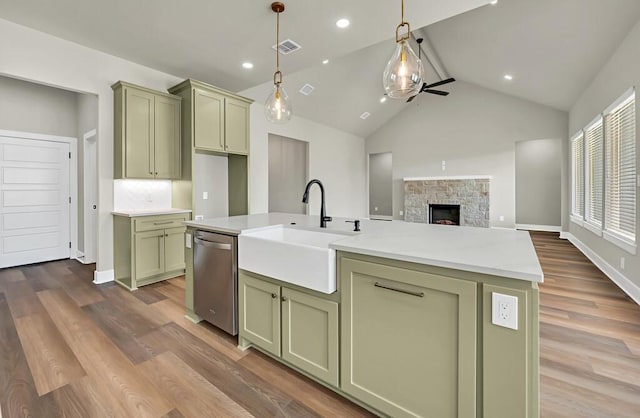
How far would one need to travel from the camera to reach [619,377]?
179cm

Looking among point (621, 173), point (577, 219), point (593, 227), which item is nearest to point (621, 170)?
point (621, 173)

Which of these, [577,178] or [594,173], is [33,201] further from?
[577,178]

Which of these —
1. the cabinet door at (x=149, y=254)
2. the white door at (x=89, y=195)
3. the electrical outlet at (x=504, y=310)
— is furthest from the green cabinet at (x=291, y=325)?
the white door at (x=89, y=195)

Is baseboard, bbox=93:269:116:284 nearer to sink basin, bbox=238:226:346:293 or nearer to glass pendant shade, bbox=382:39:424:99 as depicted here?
sink basin, bbox=238:226:346:293

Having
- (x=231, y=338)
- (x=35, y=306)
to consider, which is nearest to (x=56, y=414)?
(x=231, y=338)

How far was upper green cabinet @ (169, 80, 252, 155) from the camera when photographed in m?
3.92

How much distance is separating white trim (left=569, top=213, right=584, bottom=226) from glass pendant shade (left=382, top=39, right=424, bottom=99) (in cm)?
533

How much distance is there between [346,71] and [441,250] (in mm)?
5120

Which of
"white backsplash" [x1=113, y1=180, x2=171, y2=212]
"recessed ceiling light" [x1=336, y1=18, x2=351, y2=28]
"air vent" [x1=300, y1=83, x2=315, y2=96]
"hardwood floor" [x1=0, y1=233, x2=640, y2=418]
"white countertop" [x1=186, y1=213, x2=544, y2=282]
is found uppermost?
"air vent" [x1=300, y1=83, x2=315, y2=96]

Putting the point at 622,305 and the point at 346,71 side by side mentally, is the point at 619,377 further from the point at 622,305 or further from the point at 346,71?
the point at 346,71

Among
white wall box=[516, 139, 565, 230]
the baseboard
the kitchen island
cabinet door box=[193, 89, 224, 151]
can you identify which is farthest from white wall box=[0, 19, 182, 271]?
white wall box=[516, 139, 565, 230]

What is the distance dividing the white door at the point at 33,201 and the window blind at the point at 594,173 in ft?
27.8

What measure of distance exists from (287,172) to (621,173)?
17.5 ft

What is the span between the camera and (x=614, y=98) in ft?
12.1
